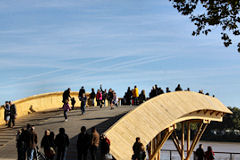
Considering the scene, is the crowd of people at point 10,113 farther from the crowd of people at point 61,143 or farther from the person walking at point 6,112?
the crowd of people at point 61,143

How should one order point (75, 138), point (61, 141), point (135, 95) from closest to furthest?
point (61, 141), point (75, 138), point (135, 95)

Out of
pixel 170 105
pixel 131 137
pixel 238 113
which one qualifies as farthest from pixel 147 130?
pixel 238 113

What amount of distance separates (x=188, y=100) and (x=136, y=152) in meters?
13.7

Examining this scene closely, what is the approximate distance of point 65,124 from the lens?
72.2 feet

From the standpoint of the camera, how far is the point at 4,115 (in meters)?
24.5

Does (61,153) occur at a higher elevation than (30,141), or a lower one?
lower

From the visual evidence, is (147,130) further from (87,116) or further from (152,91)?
(152,91)

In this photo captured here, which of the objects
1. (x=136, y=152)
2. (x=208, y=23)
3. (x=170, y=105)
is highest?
(x=208, y=23)

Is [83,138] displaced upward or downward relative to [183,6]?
downward

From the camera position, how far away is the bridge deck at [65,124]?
19206mm

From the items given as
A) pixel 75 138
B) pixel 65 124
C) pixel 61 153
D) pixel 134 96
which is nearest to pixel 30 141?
pixel 61 153

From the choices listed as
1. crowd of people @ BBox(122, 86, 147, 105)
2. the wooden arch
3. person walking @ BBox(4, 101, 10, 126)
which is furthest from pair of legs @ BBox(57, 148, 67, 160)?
crowd of people @ BBox(122, 86, 147, 105)

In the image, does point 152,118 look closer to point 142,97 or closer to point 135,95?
point 135,95

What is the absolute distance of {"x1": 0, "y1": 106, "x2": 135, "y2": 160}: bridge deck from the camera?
63.0ft
